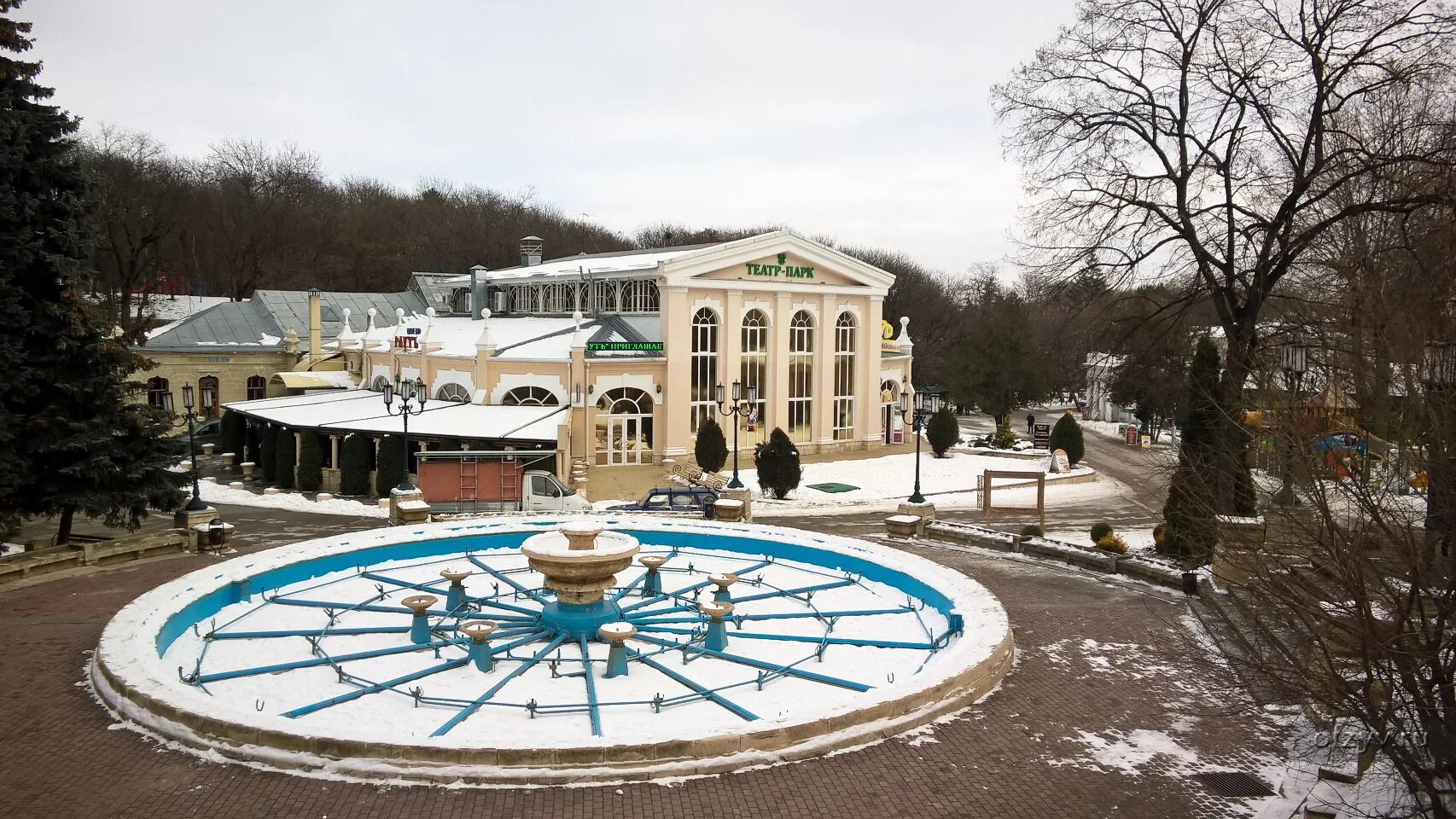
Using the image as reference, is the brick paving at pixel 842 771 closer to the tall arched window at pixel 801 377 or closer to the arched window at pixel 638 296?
the tall arched window at pixel 801 377

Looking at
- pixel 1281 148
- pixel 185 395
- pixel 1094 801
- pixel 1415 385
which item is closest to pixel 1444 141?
pixel 1281 148

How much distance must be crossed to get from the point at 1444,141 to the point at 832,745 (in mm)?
15650

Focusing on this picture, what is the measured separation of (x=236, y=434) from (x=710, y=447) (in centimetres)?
1981

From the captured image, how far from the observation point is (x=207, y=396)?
1960 inches

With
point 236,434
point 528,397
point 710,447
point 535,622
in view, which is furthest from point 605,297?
point 535,622

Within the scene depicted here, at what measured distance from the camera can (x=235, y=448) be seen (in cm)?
4059

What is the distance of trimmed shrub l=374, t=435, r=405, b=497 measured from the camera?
31.8 meters

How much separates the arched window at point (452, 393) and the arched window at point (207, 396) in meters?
16.8

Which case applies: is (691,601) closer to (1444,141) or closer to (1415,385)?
(1415,385)

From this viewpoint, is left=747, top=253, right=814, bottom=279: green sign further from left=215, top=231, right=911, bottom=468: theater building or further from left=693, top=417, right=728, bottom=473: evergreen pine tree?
left=693, top=417, right=728, bottom=473: evergreen pine tree

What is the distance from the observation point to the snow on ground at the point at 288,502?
2956 centimetres

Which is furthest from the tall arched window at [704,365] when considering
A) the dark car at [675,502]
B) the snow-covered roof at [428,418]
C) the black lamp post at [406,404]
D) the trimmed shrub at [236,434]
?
the trimmed shrub at [236,434]

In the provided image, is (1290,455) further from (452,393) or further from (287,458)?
(452,393)

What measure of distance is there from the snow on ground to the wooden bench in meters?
8.03
